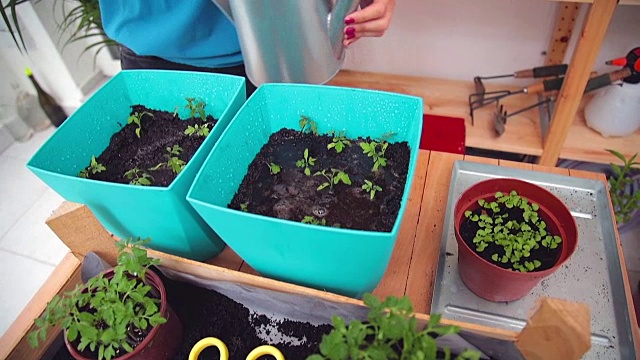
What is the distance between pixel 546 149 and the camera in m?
1.36

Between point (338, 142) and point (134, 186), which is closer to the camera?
point (134, 186)

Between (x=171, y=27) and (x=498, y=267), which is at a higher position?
(x=171, y=27)

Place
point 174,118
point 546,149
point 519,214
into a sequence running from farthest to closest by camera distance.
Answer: point 546,149, point 174,118, point 519,214

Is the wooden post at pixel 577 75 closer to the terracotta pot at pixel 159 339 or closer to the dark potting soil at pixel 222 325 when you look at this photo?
the dark potting soil at pixel 222 325

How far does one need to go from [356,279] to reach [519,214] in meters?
0.30

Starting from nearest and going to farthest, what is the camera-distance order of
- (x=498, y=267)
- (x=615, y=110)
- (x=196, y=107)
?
(x=498, y=267) → (x=196, y=107) → (x=615, y=110)

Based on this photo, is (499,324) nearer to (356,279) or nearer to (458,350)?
(458,350)

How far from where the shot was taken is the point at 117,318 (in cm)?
57

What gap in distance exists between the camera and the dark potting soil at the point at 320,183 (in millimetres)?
641

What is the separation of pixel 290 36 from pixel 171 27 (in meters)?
0.31

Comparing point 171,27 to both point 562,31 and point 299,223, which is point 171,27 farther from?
point 562,31

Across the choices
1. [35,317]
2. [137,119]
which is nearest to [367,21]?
[137,119]

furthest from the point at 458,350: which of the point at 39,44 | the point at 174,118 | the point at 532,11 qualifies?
the point at 39,44

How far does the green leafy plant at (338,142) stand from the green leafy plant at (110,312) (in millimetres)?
337
